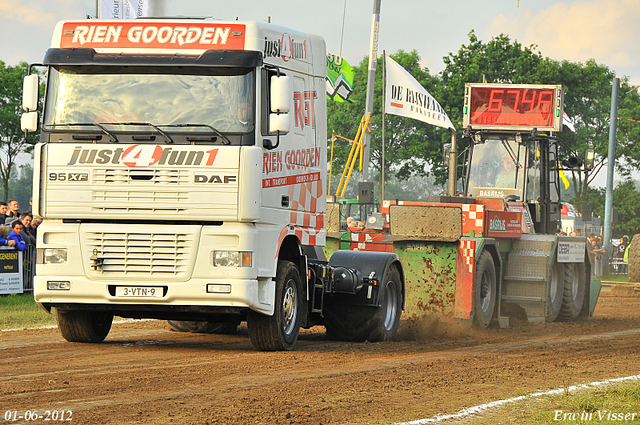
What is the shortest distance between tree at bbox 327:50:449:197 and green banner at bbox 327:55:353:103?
2597 centimetres

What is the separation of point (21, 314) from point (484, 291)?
25.1 ft

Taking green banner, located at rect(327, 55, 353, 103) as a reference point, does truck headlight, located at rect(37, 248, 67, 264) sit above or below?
below

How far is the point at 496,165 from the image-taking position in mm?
18641

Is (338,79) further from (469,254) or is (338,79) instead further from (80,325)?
(80,325)

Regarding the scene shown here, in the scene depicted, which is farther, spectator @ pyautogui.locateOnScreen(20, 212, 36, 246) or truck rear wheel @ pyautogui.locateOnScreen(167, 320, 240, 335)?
spectator @ pyautogui.locateOnScreen(20, 212, 36, 246)

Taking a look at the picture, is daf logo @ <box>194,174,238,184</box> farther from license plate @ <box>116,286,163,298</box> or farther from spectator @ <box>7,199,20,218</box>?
spectator @ <box>7,199,20,218</box>

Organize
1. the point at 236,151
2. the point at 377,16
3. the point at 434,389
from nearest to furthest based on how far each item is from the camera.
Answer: the point at 434,389 → the point at 236,151 → the point at 377,16

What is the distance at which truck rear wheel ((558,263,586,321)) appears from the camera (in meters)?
17.5

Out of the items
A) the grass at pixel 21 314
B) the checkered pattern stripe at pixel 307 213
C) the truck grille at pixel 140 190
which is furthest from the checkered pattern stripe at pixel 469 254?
the grass at pixel 21 314

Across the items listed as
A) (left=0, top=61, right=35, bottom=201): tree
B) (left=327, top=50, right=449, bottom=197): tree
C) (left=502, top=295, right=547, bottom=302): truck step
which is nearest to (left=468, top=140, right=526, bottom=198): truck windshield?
(left=502, top=295, right=547, bottom=302): truck step

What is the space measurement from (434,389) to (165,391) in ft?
7.57

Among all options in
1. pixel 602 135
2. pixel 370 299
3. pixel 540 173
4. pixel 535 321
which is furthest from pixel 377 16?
pixel 602 135

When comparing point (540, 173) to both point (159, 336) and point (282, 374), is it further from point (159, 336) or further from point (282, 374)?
point (282, 374)

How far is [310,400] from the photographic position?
24.2 feet
